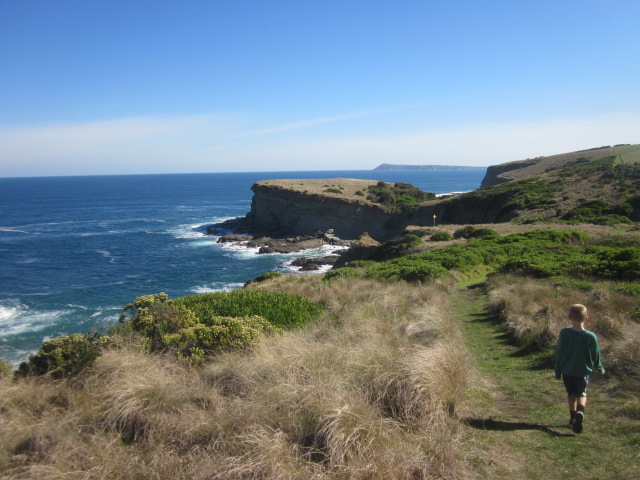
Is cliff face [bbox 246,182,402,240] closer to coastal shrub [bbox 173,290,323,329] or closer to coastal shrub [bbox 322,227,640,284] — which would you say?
coastal shrub [bbox 322,227,640,284]

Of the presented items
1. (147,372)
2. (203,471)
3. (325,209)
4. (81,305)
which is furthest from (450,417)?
(325,209)

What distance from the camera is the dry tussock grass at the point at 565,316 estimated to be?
22.2 ft

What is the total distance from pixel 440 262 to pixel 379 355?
14.6 metres

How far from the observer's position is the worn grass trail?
4.41m

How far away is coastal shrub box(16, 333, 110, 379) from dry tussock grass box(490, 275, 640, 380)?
7866 mm

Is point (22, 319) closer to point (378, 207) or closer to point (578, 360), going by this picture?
point (578, 360)

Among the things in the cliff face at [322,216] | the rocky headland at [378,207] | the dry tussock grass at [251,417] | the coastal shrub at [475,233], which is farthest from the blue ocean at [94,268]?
the coastal shrub at [475,233]

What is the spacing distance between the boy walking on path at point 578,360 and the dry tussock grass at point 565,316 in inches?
55.4

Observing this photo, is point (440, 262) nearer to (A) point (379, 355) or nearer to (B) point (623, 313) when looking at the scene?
(B) point (623, 313)

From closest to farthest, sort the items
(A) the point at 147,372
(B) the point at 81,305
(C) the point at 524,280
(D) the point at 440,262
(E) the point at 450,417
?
(E) the point at 450,417 → (A) the point at 147,372 → (C) the point at 524,280 → (D) the point at 440,262 → (B) the point at 81,305

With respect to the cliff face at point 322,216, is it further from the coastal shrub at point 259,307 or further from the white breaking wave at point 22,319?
the coastal shrub at point 259,307

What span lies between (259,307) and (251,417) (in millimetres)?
6740

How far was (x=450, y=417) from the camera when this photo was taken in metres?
5.34

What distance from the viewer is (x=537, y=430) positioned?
529 cm
